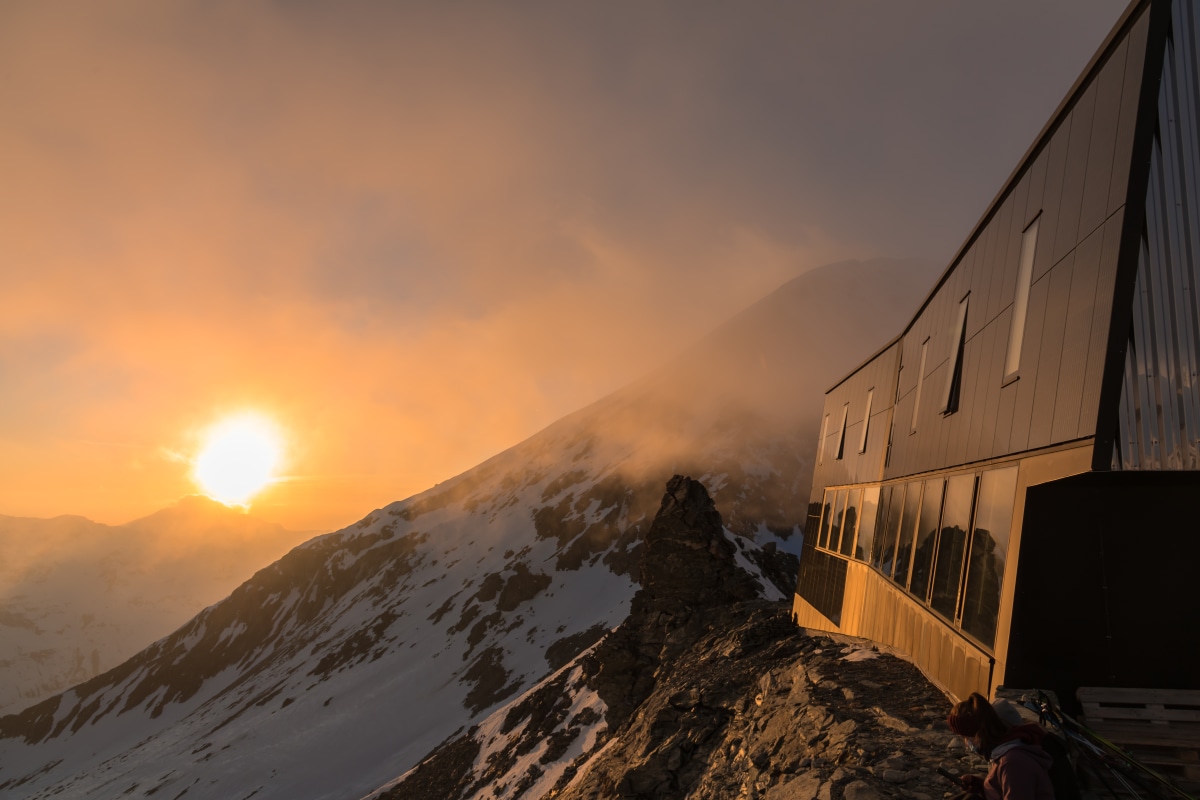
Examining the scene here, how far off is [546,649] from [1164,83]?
71.9m

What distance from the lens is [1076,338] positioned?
720cm

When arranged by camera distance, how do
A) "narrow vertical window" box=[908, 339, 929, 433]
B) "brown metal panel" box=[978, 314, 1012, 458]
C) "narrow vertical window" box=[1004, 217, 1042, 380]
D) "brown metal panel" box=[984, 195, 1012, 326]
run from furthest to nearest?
"narrow vertical window" box=[908, 339, 929, 433], "brown metal panel" box=[984, 195, 1012, 326], "brown metal panel" box=[978, 314, 1012, 458], "narrow vertical window" box=[1004, 217, 1042, 380]

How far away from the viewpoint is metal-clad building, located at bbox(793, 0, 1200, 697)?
6.39 meters

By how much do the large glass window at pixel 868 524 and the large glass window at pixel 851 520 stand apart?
382mm

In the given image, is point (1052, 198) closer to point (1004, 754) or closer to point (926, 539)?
point (926, 539)

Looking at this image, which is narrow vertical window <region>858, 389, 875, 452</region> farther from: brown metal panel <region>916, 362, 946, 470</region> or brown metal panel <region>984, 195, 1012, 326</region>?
brown metal panel <region>984, 195, 1012, 326</region>

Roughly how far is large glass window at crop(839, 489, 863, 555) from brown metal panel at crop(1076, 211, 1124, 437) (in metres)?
10.4

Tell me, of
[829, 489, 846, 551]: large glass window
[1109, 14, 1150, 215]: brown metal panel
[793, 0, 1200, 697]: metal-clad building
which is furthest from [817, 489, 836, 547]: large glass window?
[1109, 14, 1150, 215]: brown metal panel

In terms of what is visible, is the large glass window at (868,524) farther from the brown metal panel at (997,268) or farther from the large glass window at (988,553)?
the large glass window at (988,553)

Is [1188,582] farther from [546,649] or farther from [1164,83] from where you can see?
[546,649]

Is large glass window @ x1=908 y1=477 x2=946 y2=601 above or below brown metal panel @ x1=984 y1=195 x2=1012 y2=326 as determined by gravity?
below

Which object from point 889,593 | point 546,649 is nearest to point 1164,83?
point 889,593

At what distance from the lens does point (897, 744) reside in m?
7.70

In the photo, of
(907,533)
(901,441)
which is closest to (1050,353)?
(907,533)
